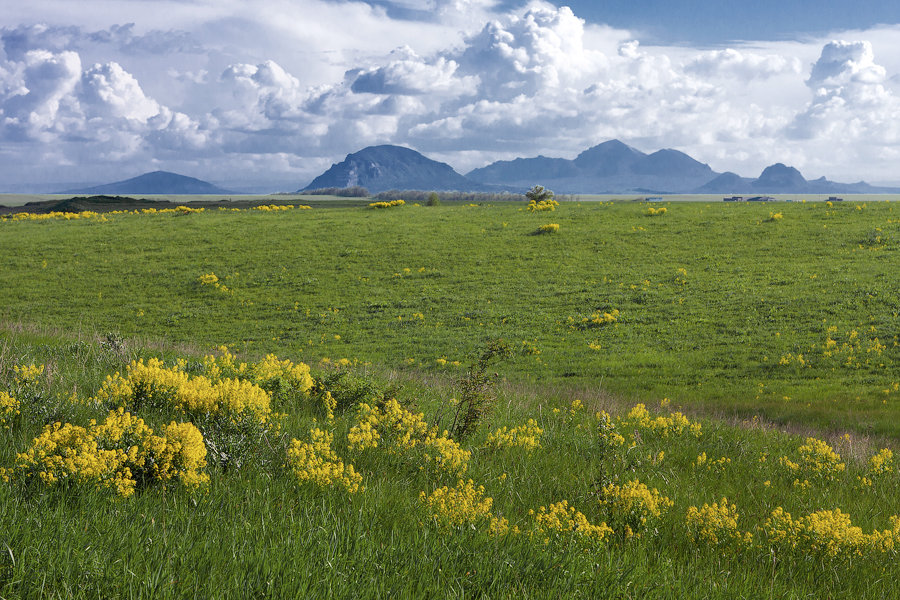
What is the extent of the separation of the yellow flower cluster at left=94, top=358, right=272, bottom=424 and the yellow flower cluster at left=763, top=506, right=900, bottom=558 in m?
5.11

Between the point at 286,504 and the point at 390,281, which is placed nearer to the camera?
the point at 286,504

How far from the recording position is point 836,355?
21.5 metres

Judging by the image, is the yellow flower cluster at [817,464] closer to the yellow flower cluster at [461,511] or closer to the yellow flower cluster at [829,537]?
the yellow flower cluster at [829,537]

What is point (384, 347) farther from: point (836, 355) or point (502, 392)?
point (836, 355)

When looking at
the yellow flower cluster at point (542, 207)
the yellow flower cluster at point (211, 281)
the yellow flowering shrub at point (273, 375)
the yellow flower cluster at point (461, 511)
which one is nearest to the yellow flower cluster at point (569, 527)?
the yellow flower cluster at point (461, 511)

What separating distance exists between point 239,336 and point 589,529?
25.9m

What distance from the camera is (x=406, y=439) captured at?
604 cm

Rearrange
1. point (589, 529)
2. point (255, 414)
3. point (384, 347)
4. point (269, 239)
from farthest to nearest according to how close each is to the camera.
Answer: point (269, 239) → point (384, 347) → point (255, 414) → point (589, 529)

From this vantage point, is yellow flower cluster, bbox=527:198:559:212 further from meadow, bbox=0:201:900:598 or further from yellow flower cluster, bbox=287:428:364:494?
yellow flower cluster, bbox=287:428:364:494

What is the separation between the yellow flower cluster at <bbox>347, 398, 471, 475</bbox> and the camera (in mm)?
5762

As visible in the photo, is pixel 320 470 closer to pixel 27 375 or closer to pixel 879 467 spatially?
pixel 27 375

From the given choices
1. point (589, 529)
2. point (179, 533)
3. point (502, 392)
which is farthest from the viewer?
point (502, 392)

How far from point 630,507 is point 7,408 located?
5923mm

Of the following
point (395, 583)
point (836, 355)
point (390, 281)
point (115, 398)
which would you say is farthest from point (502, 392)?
point (390, 281)
